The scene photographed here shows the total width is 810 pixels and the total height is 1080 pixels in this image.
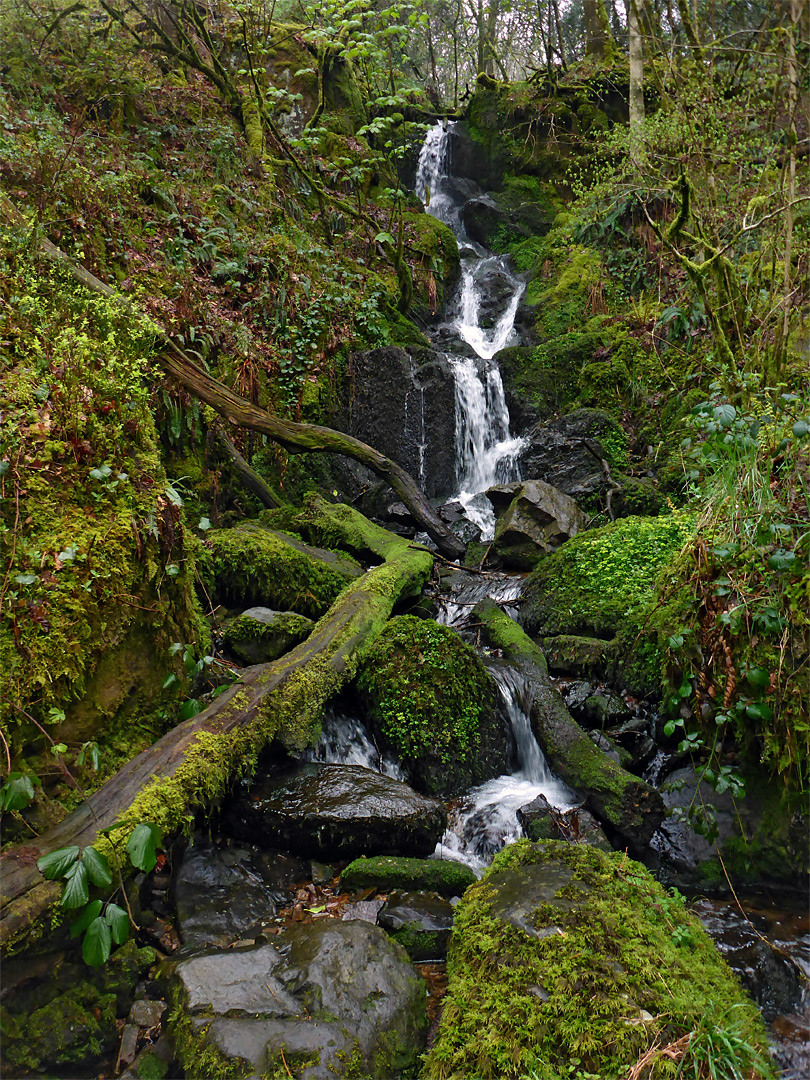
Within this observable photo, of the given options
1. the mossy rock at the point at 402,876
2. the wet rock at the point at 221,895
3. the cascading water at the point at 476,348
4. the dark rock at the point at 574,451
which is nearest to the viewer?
the wet rock at the point at 221,895

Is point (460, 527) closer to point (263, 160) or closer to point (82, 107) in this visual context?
point (263, 160)

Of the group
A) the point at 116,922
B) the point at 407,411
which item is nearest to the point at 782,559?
the point at 116,922

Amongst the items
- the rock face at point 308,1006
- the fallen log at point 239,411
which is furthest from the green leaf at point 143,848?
the fallen log at point 239,411

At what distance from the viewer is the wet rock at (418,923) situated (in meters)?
3.13

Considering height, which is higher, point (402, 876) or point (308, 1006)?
point (308, 1006)

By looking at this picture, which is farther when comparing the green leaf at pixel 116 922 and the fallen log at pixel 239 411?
the fallen log at pixel 239 411

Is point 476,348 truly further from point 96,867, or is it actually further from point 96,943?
point 96,943

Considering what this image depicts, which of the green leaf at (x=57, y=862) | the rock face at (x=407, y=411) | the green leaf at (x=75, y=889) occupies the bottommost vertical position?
the green leaf at (x=75, y=889)

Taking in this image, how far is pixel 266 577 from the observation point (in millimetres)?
5852

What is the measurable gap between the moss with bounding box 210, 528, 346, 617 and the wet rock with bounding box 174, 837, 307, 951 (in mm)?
2543

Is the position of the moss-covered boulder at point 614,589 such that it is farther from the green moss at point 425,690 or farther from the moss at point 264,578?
the moss at point 264,578

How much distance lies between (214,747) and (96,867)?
110 cm

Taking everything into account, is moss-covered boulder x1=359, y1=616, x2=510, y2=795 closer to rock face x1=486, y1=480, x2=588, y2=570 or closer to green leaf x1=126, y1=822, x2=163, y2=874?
green leaf x1=126, y1=822, x2=163, y2=874

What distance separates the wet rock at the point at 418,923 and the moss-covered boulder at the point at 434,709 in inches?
50.6
